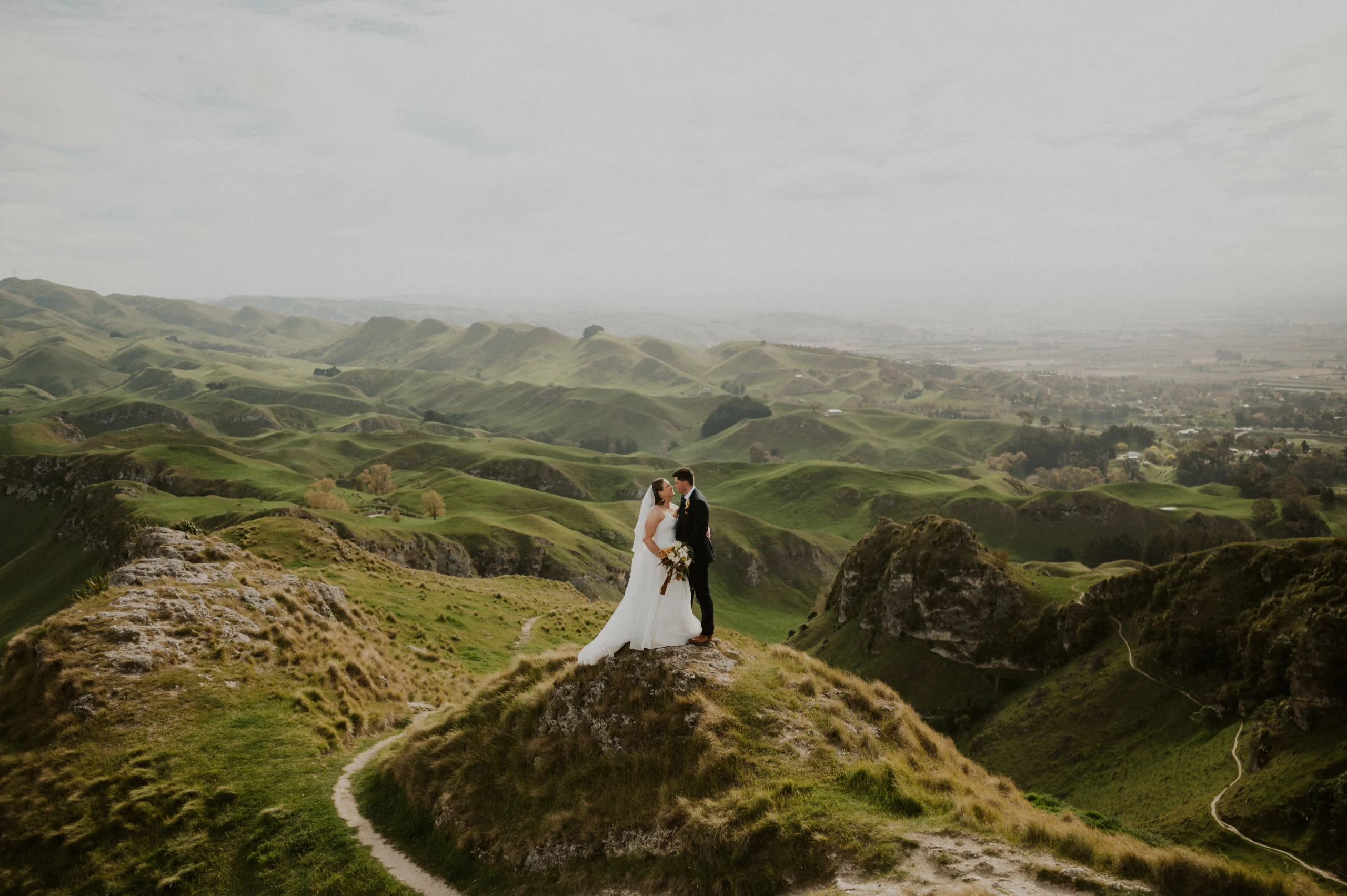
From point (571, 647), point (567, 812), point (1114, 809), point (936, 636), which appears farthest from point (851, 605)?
point (567, 812)

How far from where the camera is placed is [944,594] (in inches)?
→ 3068

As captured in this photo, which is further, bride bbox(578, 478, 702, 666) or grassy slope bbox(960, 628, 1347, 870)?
grassy slope bbox(960, 628, 1347, 870)

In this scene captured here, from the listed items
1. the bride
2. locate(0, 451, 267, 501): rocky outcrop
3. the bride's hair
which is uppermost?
the bride's hair

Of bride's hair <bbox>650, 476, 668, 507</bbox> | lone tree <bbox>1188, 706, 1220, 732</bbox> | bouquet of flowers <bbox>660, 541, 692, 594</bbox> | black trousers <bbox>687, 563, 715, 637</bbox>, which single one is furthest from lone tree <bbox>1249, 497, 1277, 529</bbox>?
bride's hair <bbox>650, 476, 668, 507</bbox>

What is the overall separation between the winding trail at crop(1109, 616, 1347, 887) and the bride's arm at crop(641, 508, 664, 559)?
3138cm

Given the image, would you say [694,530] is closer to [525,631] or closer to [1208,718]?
[525,631]

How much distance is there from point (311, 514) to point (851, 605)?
220ft

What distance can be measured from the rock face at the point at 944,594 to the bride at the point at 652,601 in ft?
213

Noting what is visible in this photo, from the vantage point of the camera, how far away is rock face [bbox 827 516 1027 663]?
75.6m

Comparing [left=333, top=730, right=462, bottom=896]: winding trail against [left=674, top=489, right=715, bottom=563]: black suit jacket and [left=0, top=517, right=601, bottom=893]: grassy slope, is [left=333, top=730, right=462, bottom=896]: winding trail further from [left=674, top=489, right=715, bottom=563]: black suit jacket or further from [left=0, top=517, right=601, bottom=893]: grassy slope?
[left=674, top=489, right=715, bottom=563]: black suit jacket

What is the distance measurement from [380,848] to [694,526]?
11.7 metres

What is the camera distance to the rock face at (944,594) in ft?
248

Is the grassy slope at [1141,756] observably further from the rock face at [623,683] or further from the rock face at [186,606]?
the rock face at [186,606]

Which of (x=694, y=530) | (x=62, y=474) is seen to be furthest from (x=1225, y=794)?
(x=62, y=474)
